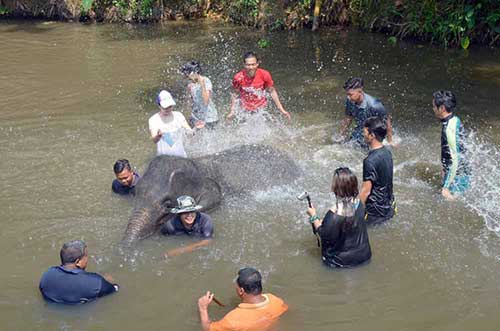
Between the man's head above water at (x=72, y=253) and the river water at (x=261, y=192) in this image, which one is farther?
the river water at (x=261, y=192)

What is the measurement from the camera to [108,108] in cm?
1134

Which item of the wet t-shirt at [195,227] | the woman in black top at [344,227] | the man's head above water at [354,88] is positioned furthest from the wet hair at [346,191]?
the man's head above water at [354,88]

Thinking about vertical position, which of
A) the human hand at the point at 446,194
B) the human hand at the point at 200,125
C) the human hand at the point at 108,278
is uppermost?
the human hand at the point at 200,125

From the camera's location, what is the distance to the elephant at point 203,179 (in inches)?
275

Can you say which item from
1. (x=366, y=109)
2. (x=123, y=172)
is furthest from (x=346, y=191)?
(x=123, y=172)

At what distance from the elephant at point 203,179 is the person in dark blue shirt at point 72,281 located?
100cm

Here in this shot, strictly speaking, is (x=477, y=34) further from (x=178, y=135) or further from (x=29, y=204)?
(x=29, y=204)

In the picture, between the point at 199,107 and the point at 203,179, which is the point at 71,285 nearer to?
the point at 203,179

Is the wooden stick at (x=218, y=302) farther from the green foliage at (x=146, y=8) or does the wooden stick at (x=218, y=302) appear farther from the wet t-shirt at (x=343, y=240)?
the green foliage at (x=146, y=8)

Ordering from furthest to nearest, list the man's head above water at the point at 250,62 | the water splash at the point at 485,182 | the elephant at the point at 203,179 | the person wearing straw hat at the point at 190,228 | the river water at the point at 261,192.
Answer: the man's head above water at the point at 250,62 < the water splash at the point at 485,182 < the elephant at the point at 203,179 < the person wearing straw hat at the point at 190,228 < the river water at the point at 261,192

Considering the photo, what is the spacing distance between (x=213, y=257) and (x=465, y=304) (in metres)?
2.73

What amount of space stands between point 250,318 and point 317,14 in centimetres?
1212

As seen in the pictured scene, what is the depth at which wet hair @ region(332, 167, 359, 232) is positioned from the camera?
229 inches

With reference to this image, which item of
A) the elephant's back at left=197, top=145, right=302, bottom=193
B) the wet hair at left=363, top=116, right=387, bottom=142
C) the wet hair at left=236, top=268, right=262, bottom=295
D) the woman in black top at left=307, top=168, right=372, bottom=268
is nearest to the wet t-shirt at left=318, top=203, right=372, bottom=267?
the woman in black top at left=307, top=168, right=372, bottom=268
